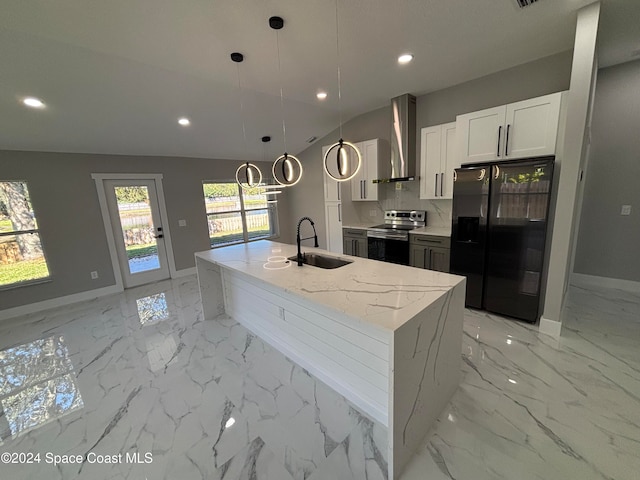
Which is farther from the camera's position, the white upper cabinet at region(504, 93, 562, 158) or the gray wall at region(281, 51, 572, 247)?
the gray wall at region(281, 51, 572, 247)


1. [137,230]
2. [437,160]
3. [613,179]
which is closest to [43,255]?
[137,230]

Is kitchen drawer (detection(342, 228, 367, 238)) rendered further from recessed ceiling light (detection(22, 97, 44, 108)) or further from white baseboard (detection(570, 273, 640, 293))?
recessed ceiling light (detection(22, 97, 44, 108))

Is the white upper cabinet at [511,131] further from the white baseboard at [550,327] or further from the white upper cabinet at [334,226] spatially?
the white upper cabinet at [334,226]

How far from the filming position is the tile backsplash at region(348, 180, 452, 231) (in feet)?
12.8

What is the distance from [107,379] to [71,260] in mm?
2790

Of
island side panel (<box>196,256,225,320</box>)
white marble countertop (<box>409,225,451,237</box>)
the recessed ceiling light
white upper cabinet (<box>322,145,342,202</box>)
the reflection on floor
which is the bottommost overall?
the reflection on floor

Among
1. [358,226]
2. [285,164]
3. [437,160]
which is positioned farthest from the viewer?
[358,226]

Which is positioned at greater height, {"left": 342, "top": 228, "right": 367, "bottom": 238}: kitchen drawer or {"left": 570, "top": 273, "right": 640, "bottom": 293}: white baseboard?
{"left": 342, "top": 228, "right": 367, "bottom": 238}: kitchen drawer

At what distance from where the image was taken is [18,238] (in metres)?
3.60

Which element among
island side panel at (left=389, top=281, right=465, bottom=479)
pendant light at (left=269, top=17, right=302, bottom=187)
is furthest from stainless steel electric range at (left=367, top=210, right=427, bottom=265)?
island side panel at (left=389, top=281, right=465, bottom=479)

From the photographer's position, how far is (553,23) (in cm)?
224

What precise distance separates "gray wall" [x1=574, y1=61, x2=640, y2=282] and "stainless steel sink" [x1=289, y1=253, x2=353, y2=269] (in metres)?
3.71

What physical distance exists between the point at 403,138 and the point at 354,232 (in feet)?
5.43

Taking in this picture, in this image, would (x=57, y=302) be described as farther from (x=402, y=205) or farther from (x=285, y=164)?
(x=402, y=205)
